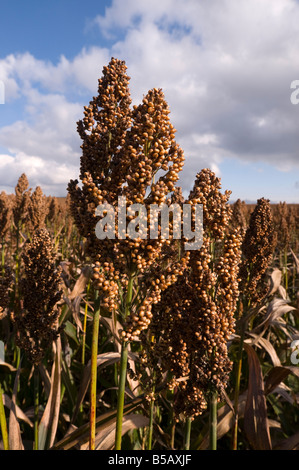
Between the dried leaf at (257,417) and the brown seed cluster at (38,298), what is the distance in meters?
1.78

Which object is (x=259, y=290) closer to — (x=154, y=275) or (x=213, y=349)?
(x=213, y=349)

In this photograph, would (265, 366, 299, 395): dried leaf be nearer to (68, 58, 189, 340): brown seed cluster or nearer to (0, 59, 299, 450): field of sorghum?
(0, 59, 299, 450): field of sorghum

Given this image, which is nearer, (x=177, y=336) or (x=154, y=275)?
(x=154, y=275)

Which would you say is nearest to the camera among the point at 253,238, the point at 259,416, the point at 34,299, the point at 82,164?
the point at 82,164

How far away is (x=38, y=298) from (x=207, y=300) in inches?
56.0

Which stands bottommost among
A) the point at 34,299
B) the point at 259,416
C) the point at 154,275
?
the point at 259,416

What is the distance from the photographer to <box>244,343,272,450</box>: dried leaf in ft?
9.02

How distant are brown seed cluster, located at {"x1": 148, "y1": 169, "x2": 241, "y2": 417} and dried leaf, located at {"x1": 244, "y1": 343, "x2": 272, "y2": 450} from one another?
1071mm

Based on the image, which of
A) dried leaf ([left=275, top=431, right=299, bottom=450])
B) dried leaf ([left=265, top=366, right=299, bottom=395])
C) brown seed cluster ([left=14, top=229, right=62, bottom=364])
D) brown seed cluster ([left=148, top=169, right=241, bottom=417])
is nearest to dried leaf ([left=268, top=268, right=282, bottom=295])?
dried leaf ([left=265, top=366, right=299, bottom=395])

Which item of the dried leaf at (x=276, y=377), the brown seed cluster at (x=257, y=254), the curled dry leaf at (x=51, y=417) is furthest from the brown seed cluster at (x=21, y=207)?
the dried leaf at (x=276, y=377)

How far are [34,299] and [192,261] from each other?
142cm

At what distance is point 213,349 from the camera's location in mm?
1931

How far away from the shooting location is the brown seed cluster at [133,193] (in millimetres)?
1649
